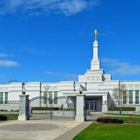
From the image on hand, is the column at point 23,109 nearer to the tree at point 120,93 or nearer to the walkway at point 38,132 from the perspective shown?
the walkway at point 38,132

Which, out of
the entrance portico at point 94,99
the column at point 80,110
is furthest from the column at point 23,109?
the entrance portico at point 94,99

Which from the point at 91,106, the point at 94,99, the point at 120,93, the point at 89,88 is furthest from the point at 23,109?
the point at 89,88

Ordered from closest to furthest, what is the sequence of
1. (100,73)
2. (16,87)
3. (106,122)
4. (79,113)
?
(106,122) < (79,113) < (100,73) < (16,87)

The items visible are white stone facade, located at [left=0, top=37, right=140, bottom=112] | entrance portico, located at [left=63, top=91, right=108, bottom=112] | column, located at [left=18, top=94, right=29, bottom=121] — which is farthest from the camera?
white stone facade, located at [left=0, top=37, right=140, bottom=112]

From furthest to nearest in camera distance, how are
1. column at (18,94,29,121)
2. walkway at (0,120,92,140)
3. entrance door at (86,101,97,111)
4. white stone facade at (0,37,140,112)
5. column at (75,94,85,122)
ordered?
white stone facade at (0,37,140,112) < entrance door at (86,101,97,111) < column at (18,94,29,121) < column at (75,94,85,122) < walkway at (0,120,92,140)

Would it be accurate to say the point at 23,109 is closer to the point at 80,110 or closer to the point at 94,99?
the point at 80,110

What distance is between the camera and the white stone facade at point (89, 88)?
190 feet

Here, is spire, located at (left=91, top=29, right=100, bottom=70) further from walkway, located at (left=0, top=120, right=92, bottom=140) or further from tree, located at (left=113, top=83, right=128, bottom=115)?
walkway, located at (left=0, top=120, right=92, bottom=140)

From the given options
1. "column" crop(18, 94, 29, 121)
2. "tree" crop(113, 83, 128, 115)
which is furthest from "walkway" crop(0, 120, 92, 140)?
"tree" crop(113, 83, 128, 115)

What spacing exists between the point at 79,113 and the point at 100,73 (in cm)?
3812

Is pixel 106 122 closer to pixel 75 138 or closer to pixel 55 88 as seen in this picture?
pixel 75 138

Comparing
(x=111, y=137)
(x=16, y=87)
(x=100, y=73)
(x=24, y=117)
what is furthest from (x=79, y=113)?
(x=16, y=87)

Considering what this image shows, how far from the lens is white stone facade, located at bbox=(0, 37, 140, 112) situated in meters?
58.0

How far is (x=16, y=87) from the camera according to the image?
67875 mm
